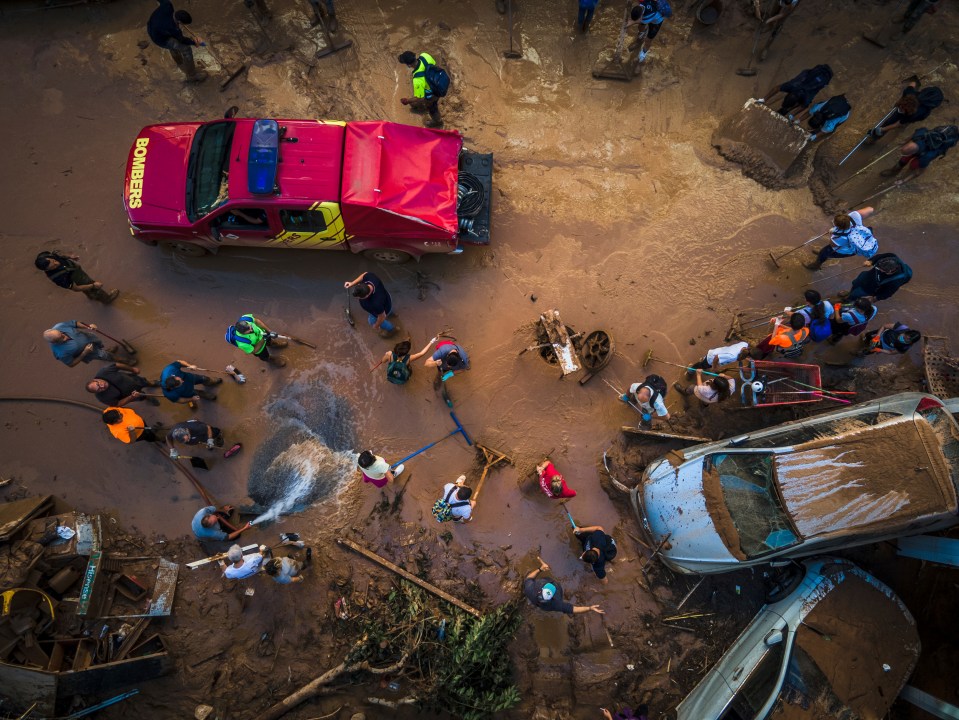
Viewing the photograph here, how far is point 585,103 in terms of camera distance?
28.7 ft

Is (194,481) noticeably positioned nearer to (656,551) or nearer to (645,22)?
(656,551)

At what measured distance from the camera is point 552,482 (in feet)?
22.0

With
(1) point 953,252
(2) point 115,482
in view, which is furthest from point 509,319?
(1) point 953,252

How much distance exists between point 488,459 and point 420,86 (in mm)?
5721

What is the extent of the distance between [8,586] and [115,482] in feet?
5.14

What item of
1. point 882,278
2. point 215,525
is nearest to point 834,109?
point 882,278

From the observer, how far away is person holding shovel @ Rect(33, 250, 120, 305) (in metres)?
6.89

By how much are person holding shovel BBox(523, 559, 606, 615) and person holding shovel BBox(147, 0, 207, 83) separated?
384 inches

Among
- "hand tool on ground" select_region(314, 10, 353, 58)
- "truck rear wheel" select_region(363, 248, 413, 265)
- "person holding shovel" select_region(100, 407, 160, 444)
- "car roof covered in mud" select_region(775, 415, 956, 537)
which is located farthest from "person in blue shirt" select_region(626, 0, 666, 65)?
"person holding shovel" select_region(100, 407, 160, 444)

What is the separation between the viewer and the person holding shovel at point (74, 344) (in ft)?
21.7

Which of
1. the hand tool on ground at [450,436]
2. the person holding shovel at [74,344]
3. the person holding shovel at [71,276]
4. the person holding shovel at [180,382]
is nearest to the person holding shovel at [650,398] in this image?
the hand tool on ground at [450,436]

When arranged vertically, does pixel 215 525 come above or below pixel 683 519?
below

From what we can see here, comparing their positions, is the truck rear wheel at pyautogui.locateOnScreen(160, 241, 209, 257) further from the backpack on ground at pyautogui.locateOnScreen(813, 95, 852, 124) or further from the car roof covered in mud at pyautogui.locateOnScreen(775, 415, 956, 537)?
the backpack on ground at pyautogui.locateOnScreen(813, 95, 852, 124)

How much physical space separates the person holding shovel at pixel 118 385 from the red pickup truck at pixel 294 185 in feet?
6.62
